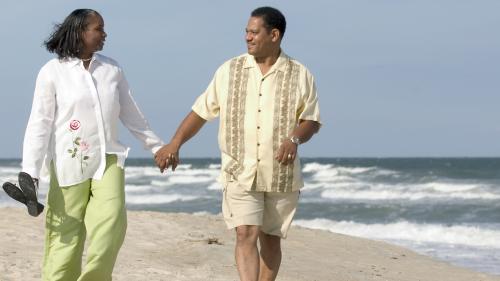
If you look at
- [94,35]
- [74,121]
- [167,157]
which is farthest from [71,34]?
[167,157]

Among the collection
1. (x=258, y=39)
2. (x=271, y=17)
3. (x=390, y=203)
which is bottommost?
(x=390, y=203)

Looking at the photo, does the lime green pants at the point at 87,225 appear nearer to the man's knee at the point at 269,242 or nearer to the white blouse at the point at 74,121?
the white blouse at the point at 74,121

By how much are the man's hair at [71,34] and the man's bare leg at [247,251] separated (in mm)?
1408

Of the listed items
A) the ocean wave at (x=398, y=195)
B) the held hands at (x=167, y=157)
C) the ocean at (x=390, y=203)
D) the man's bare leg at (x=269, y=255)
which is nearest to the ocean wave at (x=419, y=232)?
the ocean at (x=390, y=203)

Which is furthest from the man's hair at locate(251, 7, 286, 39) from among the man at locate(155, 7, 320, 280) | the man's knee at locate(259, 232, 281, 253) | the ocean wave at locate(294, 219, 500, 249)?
the ocean wave at locate(294, 219, 500, 249)

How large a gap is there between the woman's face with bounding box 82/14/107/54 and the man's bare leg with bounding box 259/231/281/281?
158cm

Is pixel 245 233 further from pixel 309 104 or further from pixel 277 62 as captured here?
pixel 277 62

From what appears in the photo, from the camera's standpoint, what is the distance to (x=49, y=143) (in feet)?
16.6

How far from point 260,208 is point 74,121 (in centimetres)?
126

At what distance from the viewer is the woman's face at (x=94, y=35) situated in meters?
5.01

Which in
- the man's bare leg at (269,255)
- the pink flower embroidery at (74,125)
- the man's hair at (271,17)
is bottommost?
the man's bare leg at (269,255)

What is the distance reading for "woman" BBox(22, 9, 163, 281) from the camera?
4.94m

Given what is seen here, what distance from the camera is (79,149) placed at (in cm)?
504

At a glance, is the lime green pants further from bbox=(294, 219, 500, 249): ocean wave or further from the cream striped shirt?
bbox=(294, 219, 500, 249): ocean wave
